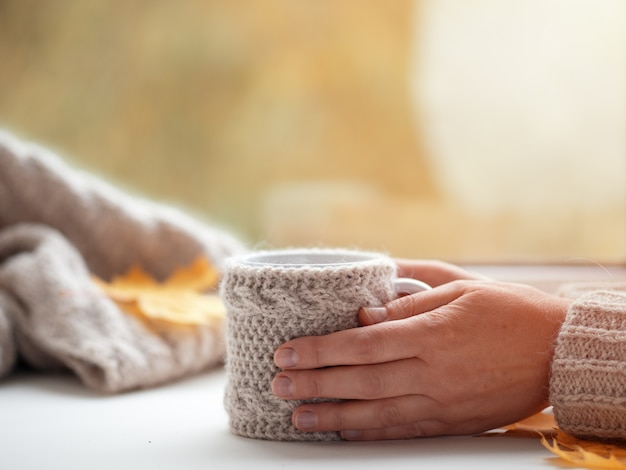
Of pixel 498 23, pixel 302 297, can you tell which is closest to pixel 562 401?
pixel 302 297

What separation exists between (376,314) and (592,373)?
178 mm

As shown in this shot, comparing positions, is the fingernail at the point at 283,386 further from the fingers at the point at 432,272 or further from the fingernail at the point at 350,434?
the fingers at the point at 432,272

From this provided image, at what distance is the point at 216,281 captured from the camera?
100cm

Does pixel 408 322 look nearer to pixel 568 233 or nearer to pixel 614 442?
pixel 614 442

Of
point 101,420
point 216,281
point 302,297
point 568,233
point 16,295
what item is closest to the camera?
point 302,297

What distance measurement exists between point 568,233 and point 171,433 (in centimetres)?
94

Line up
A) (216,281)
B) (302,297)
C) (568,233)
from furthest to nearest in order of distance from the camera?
(568,233), (216,281), (302,297)

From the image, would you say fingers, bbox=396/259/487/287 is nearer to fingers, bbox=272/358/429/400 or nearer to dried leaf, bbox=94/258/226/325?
fingers, bbox=272/358/429/400

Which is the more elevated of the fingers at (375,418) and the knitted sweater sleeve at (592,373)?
the knitted sweater sleeve at (592,373)

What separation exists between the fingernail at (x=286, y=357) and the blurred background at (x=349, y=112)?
715 millimetres

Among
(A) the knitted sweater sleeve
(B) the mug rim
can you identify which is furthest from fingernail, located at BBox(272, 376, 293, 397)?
(A) the knitted sweater sleeve

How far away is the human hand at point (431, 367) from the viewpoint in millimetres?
589

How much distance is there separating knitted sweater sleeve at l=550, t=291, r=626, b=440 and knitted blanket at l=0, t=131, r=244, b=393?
464mm

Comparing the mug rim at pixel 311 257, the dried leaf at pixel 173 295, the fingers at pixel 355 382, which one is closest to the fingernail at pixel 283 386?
the fingers at pixel 355 382
